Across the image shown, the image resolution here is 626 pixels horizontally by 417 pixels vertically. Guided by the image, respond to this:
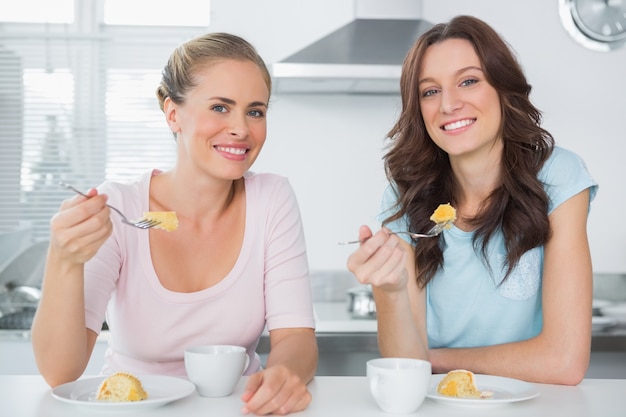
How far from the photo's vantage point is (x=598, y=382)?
4.42ft

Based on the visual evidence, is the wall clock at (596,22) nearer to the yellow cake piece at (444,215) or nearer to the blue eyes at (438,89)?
the blue eyes at (438,89)

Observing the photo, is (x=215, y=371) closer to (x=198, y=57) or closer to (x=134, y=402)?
(x=134, y=402)

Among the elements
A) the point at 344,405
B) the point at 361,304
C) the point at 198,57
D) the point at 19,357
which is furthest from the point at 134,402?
the point at 19,357

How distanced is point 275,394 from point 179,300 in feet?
1.67

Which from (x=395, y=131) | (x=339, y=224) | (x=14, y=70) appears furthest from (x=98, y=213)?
(x=14, y=70)

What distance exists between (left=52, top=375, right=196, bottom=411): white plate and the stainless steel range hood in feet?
6.24

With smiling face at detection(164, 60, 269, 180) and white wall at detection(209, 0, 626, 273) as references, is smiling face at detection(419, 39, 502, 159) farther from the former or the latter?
white wall at detection(209, 0, 626, 273)

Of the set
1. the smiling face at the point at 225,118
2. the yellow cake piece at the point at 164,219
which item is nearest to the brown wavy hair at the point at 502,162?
the smiling face at the point at 225,118

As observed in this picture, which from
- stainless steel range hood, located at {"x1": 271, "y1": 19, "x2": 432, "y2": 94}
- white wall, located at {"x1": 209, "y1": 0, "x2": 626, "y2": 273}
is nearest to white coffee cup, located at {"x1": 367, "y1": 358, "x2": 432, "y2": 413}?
stainless steel range hood, located at {"x1": 271, "y1": 19, "x2": 432, "y2": 94}

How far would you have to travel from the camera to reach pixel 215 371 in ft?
3.84

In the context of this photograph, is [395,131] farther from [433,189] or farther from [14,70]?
[14,70]

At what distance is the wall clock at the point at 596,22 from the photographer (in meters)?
3.37

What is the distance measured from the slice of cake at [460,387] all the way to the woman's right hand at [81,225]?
2.05 ft

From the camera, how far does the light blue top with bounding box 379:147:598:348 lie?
65.2 inches
